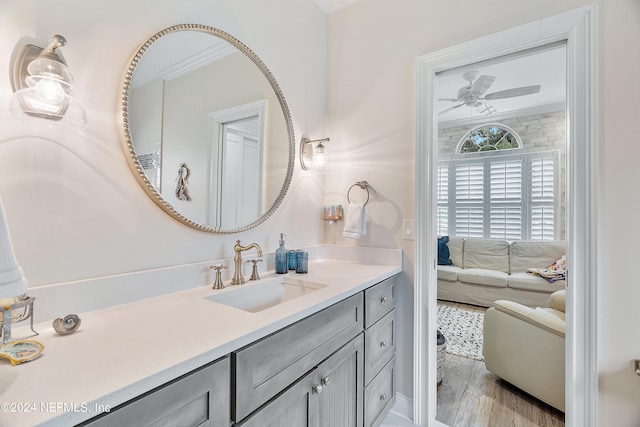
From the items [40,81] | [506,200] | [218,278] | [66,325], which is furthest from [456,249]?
[40,81]

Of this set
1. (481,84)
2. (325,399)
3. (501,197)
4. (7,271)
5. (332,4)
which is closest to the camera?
(7,271)

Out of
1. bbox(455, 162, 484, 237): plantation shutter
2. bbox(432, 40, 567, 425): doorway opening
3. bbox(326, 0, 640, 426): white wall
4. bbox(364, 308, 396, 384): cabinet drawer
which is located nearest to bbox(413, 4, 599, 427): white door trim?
bbox(326, 0, 640, 426): white wall

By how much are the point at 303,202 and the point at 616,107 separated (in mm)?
1656

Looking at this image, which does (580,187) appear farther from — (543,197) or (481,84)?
(543,197)

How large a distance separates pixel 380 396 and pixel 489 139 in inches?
175

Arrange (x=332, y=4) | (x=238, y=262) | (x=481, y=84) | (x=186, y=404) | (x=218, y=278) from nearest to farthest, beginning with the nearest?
1. (x=186, y=404)
2. (x=218, y=278)
3. (x=238, y=262)
4. (x=332, y=4)
5. (x=481, y=84)

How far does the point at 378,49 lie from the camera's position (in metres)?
2.00

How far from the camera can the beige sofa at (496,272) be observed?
140 inches

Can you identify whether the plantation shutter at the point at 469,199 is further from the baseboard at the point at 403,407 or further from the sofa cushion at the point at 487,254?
the baseboard at the point at 403,407

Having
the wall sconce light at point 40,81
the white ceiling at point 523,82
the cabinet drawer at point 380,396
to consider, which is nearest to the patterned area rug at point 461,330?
the cabinet drawer at point 380,396

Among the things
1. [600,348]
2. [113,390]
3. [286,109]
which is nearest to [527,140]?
[600,348]

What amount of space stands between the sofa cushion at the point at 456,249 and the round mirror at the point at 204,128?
356 cm

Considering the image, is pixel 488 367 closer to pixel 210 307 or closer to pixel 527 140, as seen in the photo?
pixel 210 307

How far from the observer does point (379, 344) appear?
1604mm
